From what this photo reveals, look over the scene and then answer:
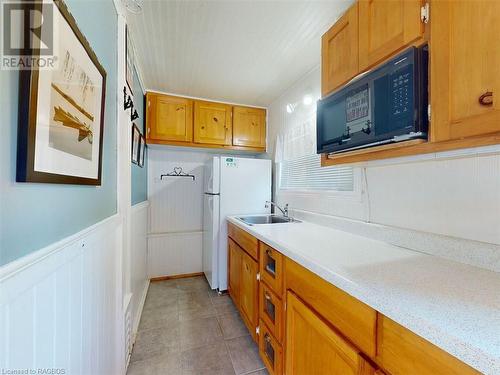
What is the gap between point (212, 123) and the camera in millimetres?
2748

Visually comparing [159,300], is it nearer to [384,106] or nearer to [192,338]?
[192,338]

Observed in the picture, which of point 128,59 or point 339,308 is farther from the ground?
point 128,59

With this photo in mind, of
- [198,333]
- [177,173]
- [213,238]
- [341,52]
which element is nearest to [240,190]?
[213,238]

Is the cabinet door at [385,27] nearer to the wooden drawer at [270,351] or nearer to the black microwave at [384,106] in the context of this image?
the black microwave at [384,106]

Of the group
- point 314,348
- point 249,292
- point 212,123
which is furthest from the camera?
point 212,123

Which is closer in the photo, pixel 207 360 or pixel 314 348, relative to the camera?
pixel 314 348

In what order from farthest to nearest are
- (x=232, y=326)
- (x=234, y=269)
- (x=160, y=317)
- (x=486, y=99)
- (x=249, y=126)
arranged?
(x=249, y=126) < (x=234, y=269) < (x=160, y=317) < (x=232, y=326) < (x=486, y=99)

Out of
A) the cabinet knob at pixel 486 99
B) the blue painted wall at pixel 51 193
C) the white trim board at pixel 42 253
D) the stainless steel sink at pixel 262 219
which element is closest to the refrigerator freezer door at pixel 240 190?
the stainless steel sink at pixel 262 219

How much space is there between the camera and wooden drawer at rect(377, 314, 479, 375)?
527 millimetres

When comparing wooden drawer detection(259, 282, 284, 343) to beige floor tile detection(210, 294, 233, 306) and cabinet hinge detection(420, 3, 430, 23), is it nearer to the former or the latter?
beige floor tile detection(210, 294, 233, 306)

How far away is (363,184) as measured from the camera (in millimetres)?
1497

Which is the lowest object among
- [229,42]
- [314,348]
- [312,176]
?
[314,348]

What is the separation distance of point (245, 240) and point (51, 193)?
1.40 metres

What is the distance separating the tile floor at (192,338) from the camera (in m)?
1.52
